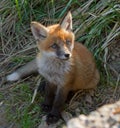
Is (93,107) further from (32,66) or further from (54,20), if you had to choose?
(54,20)

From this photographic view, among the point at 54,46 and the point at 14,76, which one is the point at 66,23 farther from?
the point at 14,76

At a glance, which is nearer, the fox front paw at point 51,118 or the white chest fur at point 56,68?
the white chest fur at point 56,68

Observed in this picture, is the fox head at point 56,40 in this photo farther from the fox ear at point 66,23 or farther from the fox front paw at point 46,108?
the fox front paw at point 46,108

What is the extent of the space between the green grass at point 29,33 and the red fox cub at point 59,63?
0.99 feet

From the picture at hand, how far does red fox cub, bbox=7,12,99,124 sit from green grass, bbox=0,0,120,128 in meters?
0.30

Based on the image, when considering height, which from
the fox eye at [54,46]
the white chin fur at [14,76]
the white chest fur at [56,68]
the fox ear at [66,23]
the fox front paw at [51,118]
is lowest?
the fox front paw at [51,118]

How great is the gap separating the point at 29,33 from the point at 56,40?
5.10ft

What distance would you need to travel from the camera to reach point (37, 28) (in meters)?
3.64

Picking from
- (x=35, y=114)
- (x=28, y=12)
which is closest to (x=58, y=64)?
(x=35, y=114)

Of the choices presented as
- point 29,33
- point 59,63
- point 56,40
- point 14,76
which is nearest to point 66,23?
point 56,40

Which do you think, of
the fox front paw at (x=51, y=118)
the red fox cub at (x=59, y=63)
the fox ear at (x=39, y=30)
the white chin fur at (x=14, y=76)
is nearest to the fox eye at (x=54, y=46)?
the red fox cub at (x=59, y=63)

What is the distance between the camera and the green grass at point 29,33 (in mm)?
4145

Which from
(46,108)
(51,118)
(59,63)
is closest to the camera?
(59,63)

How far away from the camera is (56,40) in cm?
350
